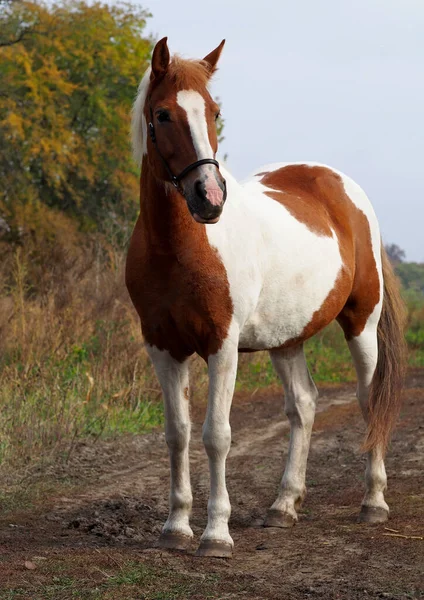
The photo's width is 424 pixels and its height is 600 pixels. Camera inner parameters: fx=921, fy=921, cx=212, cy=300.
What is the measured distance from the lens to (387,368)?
19.8ft

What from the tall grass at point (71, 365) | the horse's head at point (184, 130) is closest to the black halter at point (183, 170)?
the horse's head at point (184, 130)

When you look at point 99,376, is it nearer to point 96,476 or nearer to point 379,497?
point 96,476

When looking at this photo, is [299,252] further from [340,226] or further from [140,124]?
[140,124]

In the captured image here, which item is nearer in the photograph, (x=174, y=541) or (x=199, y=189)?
(x=199, y=189)

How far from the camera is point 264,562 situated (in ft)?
14.8

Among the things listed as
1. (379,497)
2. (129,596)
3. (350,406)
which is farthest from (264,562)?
(350,406)

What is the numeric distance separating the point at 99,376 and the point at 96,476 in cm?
231

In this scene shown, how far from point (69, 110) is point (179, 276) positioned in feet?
79.5

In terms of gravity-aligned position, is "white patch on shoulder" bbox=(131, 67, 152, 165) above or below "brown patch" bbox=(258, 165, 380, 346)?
above

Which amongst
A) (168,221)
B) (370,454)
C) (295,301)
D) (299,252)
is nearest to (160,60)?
(168,221)

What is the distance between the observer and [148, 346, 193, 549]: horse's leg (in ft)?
15.7

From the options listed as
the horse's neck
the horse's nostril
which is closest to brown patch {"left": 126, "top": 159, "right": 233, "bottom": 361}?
the horse's neck

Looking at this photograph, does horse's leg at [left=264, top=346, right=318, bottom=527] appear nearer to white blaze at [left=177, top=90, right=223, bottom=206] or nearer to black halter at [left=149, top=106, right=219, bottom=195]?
black halter at [left=149, top=106, right=219, bottom=195]

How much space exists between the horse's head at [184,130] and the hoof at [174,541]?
1720mm
